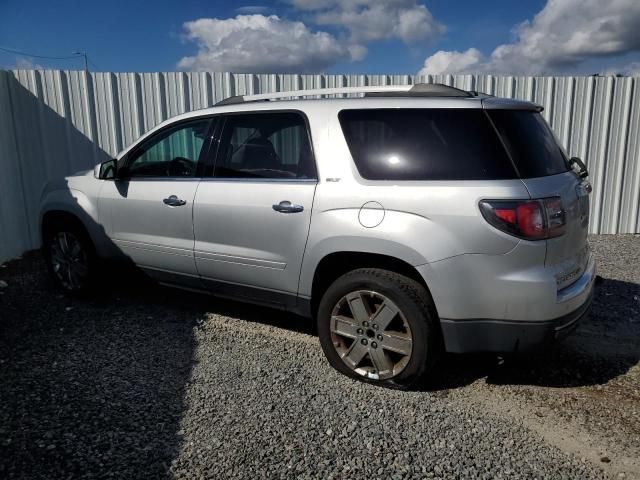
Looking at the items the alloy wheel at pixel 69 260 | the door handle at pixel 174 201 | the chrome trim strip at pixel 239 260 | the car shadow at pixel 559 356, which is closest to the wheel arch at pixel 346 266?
the chrome trim strip at pixel 239 260

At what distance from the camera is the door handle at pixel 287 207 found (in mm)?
3557

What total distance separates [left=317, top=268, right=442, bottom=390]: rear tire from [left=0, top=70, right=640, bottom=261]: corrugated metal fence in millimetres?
5043

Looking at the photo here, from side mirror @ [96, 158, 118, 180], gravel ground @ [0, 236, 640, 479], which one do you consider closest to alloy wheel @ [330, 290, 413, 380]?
gravel ground @ [0, 236, 640, 479]

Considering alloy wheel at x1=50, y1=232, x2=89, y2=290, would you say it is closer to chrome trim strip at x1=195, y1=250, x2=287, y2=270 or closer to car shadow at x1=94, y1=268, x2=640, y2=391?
car shadow at x1=94, y1=268, x2=640, y2=391

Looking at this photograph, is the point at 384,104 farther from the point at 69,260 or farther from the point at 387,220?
the point at 69,260

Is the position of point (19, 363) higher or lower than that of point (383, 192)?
lower

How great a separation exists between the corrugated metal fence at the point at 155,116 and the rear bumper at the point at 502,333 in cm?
541

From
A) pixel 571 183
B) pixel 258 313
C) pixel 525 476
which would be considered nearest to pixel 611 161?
pixel 571 183

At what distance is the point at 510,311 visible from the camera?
2.97 metres

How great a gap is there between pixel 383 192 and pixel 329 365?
141 cm

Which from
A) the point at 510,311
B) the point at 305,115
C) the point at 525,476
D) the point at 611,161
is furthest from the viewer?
the point at 611,161

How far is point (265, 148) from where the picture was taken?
3.97 m

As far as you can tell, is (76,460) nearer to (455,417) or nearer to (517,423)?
(455,417)

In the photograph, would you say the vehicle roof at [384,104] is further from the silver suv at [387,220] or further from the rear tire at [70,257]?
the rear tire at [70,257]
